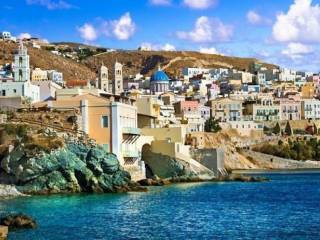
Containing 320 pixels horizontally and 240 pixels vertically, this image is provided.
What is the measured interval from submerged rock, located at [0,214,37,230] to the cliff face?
14.6 meters

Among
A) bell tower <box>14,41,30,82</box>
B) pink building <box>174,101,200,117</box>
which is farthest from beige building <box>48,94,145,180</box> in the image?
A: pink building <box>174,101,200,117</box>

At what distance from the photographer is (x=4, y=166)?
50812 mm

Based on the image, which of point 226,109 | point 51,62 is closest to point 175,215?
point 226,109

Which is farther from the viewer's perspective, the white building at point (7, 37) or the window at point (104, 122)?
the white building at point (7, 37)

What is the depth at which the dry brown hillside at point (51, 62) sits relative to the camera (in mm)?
159875

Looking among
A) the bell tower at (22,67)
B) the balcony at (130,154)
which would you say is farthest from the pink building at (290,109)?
the balcony at (130,154)

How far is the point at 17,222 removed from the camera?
34156mm

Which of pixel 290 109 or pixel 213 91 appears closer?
pixel 290 109

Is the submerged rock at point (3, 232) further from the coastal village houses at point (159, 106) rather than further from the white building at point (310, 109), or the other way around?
the white building at point (310, 109)

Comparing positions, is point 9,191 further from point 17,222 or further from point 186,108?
point 186,108

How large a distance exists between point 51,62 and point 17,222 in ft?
454

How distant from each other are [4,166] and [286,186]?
2452cm

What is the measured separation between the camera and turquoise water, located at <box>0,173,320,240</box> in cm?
3353

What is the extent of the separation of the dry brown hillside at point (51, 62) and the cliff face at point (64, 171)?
10184 centimetres
